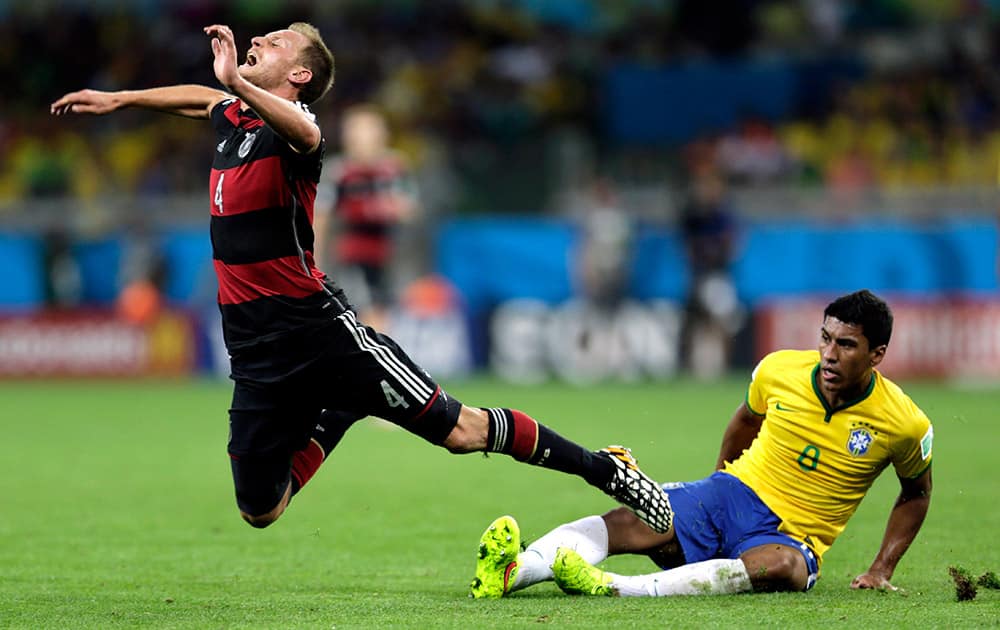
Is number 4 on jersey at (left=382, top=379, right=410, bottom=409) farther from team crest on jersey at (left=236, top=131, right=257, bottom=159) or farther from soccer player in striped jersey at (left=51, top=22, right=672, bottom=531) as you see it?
team crest on jersey at (left=236, top=131, right=257, bottom=159)

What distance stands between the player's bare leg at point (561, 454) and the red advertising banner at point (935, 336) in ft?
38.3

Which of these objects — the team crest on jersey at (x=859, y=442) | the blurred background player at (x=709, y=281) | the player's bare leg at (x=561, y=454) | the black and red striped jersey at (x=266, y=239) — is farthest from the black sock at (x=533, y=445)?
the blurred background player at (x=709, y=281)

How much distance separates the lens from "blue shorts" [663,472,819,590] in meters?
5.87

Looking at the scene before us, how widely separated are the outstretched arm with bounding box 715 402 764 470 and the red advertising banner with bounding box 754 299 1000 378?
36.4ft

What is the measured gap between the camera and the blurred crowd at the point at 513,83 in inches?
798

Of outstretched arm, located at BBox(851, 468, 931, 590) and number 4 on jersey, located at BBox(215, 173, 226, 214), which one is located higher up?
number 4 on jersey, located at BBox(215, 173, 226, 214)

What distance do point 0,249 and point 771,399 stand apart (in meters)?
15.3

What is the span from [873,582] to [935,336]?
12052 millimetres

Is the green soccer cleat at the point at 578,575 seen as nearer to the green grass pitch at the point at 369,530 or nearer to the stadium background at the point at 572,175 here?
the green grass pitch at the point at 369,530

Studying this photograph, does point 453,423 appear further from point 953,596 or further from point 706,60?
point 706,60

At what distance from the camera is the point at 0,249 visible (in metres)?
19.4

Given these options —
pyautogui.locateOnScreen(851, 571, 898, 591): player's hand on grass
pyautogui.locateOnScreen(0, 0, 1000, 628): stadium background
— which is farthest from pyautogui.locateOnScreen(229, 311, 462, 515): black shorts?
pyautogui.locateOnScreen(0, 0, 1000, 628): stadium background

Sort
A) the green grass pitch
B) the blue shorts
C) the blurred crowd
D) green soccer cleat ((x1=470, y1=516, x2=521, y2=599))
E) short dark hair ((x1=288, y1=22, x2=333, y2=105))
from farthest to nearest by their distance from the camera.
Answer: the blurred crowd < short dark hair ((x1=288, y1=22, x2=333, y2=105)) < the blue shorts < green soccer cleat ((x1=470, y1=516, x2=521, y2=599)) < the green grass pitch

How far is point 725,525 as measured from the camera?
5949mm
